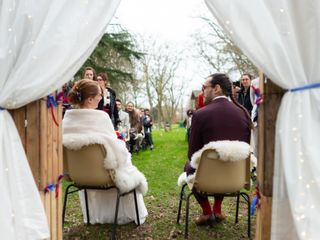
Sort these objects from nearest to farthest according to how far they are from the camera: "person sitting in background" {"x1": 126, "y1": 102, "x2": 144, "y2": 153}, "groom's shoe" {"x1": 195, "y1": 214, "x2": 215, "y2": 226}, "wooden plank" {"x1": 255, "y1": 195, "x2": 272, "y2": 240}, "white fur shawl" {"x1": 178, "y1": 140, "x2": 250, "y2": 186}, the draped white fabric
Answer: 1. the draped white fabric
2. "wooden plank" {"x1": 255, "y1": 195, "x2": 272, "y2": 240}
3. "white fur shawl" {"x1": 178, "y1": 140, "x2": 250, "y2": 186}
4. "groom's shoe" {"x1": 195, "y1": 214, "x2": 215, "y2": 226}
5. "person sitting in background" {"x1": 126, "y1": 102, "x2": 144, "y2": 153}

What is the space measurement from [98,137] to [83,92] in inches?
22.1

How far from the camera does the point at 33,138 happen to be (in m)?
2.40

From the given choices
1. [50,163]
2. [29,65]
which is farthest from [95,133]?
[29,65]

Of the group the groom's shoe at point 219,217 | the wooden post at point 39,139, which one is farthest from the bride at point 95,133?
the groom's shoe at point 219,217

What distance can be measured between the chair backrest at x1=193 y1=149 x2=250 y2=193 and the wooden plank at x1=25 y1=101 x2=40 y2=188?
133cm

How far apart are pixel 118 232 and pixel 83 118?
1.20m

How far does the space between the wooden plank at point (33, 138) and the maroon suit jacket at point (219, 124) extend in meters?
1.41

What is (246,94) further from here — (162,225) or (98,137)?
(98,137)

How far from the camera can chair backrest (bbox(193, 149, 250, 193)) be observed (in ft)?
9.95

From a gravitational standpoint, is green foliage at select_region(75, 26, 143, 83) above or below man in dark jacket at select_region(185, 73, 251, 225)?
above

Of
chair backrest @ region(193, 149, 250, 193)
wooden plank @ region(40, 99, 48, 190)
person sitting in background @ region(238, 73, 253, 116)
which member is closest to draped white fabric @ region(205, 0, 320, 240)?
chair backrest @ region(193, 149, 250, 193)

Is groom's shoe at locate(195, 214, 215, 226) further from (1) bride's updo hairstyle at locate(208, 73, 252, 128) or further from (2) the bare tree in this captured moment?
(2) the bare tree

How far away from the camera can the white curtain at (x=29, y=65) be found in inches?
86.7

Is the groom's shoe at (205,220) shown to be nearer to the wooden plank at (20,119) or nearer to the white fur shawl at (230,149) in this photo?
the white fur shawl at (230,149)
